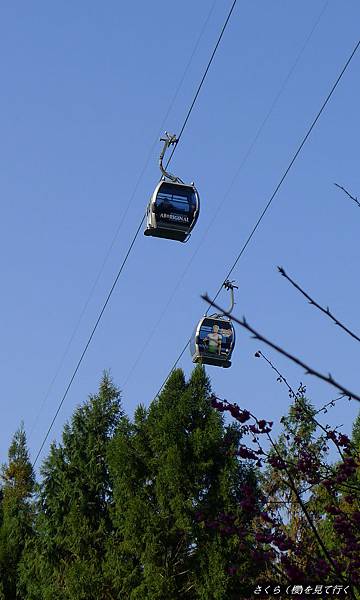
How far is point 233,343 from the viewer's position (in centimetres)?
2309

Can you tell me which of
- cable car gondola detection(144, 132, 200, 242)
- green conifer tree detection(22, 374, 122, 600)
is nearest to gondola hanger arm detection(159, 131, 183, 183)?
cable car gondola detection(144, 132, 200, 242)

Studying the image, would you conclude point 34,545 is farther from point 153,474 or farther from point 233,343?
point 233,343

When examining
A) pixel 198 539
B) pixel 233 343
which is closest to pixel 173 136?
pixel 233 343

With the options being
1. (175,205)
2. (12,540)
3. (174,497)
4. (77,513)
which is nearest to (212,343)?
(175,205)

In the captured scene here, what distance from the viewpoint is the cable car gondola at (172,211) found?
63.0 ft

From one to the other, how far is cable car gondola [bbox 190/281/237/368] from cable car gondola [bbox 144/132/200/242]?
12.0 feet

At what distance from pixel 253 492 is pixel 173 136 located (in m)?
13.2

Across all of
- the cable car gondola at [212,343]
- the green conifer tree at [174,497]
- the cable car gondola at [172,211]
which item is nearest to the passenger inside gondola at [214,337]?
the cable car gondola at [212,343]

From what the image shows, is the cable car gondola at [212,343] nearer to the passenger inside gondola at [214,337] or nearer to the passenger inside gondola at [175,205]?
the passenger inside gondola at [214,337]

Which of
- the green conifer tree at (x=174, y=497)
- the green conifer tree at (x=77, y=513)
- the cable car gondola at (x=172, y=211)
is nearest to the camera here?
the cable car gondola at (x=172, y=211)

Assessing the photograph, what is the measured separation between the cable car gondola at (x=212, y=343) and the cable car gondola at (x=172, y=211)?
3650mm

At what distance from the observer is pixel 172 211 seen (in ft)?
63.3

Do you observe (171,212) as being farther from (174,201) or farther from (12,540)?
(12,540)

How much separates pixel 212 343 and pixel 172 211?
14.5 ft
